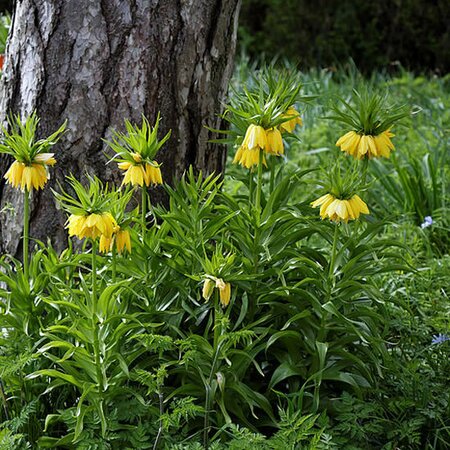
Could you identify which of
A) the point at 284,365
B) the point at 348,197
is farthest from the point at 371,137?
the point at 284,365

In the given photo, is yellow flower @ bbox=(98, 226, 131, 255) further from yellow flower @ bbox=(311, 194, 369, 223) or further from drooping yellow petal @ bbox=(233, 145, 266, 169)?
yellow flower @ bbox=(311, 194, 369, 223)

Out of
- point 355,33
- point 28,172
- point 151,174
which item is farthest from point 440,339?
point 355,33

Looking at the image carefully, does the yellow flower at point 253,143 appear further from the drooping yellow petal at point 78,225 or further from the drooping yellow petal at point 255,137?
the drooping yellow petal at point 78,225

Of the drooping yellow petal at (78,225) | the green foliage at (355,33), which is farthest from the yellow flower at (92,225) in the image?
the green foliage at (355,33)

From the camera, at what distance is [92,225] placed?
6.40 ft

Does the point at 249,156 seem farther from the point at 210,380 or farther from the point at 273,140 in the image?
the point at 210,380

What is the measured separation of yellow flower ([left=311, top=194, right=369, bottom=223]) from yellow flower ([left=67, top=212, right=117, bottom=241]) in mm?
531

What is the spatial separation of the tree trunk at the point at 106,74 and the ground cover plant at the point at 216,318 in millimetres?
310

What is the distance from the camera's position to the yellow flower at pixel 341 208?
2104mm

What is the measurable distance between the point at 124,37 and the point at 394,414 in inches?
54.8

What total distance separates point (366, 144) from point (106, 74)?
856 mm

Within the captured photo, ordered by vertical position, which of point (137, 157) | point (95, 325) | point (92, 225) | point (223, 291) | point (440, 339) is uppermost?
point (137, 157)

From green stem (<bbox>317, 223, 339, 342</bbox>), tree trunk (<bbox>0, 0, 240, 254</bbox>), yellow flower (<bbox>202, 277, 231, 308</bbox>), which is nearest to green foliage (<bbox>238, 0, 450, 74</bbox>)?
tree trunk (<bbox>0, 0, 240, 254</bbox>)

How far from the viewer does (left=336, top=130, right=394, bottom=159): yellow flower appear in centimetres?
225
